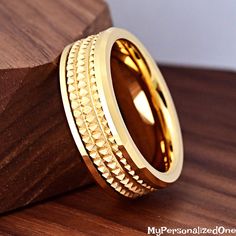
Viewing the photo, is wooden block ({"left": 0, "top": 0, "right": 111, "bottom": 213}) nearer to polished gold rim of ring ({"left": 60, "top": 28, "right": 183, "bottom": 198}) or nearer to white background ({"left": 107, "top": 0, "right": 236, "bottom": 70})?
polished gold rim of ring ({"left": 60, "top": 28, "right": 183, "bottom": 198})

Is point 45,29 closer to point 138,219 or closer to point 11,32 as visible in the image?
point 11,32

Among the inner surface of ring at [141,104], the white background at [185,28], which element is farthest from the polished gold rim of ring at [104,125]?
the white background at [185,28]

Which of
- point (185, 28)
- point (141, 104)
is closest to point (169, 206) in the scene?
point (141, 104)

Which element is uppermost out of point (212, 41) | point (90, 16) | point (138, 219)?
point (90, 16)

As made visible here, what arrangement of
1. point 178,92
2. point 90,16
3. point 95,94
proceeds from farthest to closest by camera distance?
point 178,92, point 90,16, point 95,94

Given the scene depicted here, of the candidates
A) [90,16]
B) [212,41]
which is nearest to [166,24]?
[212,41]

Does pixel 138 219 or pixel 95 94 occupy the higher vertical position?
pixel 95 94

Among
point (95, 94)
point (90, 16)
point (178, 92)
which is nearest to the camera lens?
point (95, 94)

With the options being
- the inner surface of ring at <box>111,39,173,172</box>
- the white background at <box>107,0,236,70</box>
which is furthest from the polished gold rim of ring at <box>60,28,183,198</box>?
the white background at <box>107,0,236,70</box>
